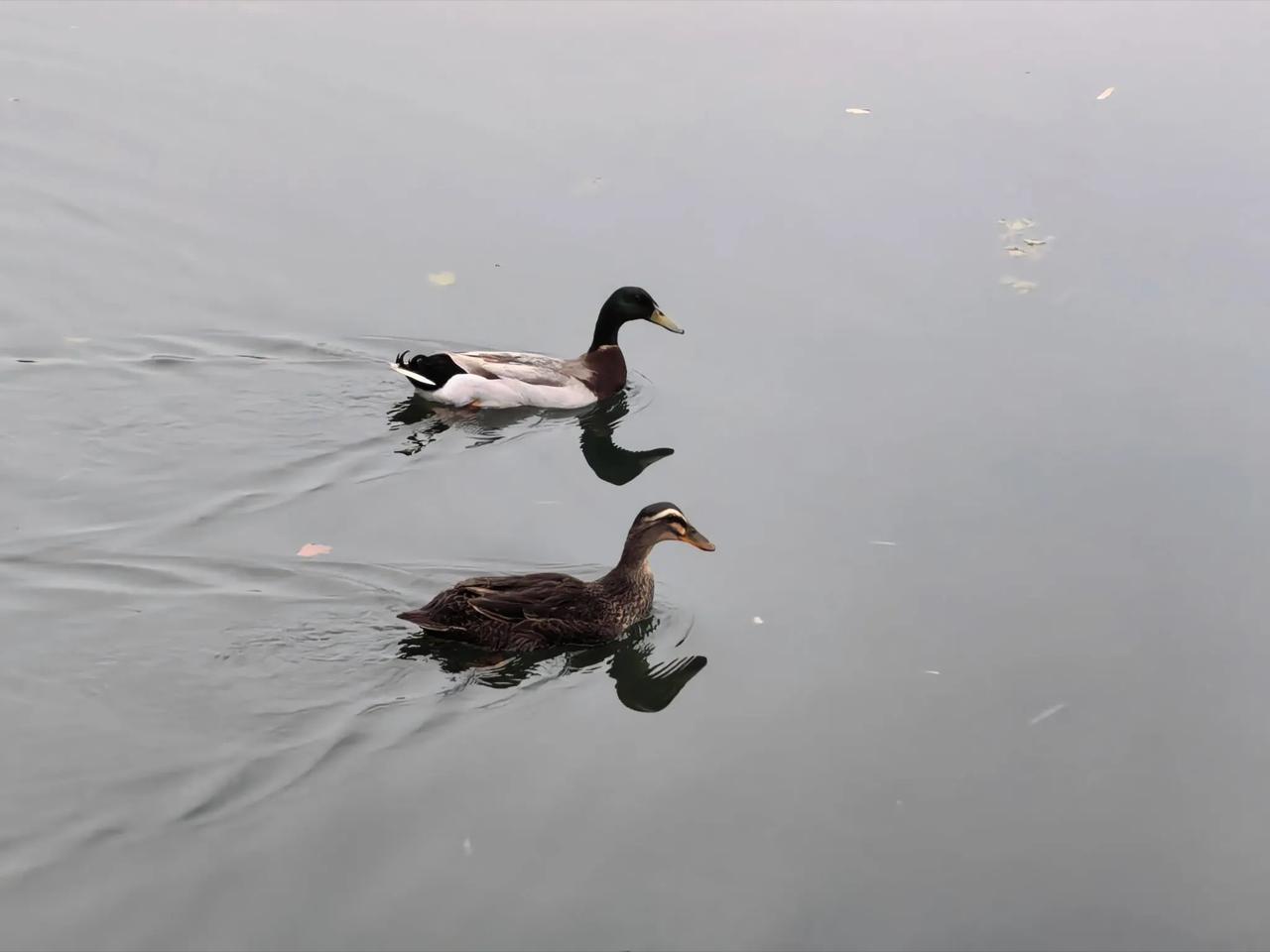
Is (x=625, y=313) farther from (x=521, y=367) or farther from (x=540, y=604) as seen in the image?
(x=540, y=604)

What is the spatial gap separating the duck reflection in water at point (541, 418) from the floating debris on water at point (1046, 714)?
3.49 meters

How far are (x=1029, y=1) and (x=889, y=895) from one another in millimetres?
14496

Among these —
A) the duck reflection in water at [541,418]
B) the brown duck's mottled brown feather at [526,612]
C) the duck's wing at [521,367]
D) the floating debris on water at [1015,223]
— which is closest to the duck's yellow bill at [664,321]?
the duck reflection in water at [541,418]

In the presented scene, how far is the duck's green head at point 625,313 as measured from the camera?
11672 millimetres

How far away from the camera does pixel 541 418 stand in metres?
11.6

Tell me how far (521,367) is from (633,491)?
1720 millimetres

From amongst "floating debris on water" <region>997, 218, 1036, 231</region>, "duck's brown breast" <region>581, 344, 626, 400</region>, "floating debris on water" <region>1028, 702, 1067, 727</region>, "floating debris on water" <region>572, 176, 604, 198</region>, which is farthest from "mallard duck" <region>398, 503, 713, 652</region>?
"floating debris on water" <region>997, 218, 1036, 231</region>

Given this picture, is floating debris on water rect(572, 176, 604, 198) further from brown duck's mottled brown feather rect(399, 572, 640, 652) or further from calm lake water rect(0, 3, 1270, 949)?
brown duck's mottled brown feather rect(399, 572, 640, 652)

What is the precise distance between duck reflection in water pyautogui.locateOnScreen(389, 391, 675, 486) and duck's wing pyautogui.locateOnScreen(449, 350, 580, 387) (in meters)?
0.30

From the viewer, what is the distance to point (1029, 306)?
12.1 meters

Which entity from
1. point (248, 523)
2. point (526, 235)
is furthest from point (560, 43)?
point (248, 523)

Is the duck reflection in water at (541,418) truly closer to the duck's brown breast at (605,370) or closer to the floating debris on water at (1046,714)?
the duck's brown breast at (605,370)

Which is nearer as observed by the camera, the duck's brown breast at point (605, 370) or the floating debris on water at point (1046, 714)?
the floating debris on water at point (1046, 714)

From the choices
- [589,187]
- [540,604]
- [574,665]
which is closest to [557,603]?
[540,604]
